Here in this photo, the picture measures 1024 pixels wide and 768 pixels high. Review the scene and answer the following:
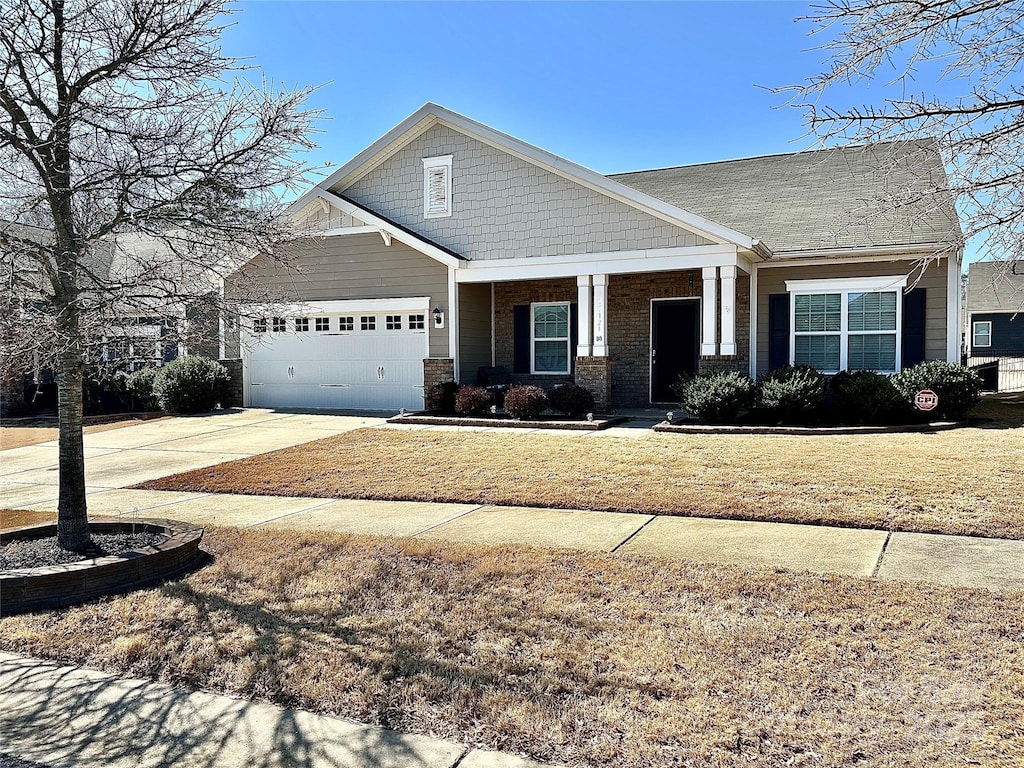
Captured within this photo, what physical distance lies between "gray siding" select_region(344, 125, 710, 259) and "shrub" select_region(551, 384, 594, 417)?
119 inches

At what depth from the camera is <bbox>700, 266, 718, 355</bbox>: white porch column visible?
14.4 meters

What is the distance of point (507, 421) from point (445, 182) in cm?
616

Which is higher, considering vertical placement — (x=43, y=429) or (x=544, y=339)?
(x=544, y=339)

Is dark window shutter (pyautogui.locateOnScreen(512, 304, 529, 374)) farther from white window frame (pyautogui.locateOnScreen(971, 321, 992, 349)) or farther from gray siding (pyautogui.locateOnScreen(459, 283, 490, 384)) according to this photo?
white window frame (pyautogui.locateOnScreen(971, 321, 992, 349))

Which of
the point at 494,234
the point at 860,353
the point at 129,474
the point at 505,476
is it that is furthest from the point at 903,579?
the point at 494,234

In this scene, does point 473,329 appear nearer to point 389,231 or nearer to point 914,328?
point 389,231

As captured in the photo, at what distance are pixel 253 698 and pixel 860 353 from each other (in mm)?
13847

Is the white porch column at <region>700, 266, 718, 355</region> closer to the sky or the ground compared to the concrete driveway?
closer to the sky

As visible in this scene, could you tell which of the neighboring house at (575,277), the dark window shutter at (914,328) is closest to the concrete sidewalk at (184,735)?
the neighboring house at (575,277)

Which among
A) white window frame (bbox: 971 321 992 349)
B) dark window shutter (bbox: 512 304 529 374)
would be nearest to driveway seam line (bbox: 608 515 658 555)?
dark window shutter (bbox: 512 304 529 374)

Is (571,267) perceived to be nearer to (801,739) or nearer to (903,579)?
(903,579)

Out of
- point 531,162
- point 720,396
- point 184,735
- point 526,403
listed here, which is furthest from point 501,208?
point 184,735

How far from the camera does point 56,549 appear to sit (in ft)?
19.5

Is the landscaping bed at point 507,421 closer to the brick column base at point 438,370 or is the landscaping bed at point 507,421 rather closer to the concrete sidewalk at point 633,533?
the brick column base at point 438,370
